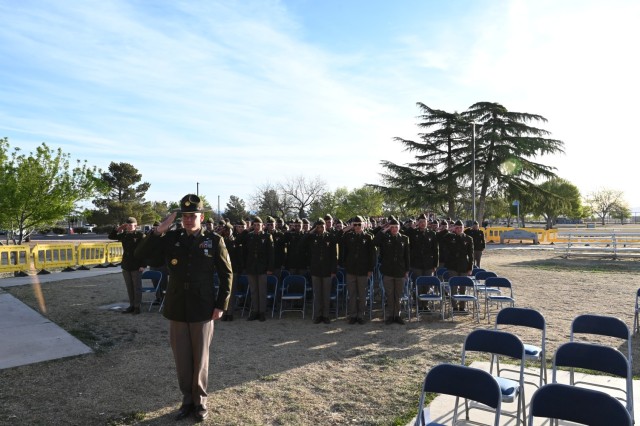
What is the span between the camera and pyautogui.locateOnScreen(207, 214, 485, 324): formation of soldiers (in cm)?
838

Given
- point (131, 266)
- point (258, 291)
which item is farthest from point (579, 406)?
point (131, 266)

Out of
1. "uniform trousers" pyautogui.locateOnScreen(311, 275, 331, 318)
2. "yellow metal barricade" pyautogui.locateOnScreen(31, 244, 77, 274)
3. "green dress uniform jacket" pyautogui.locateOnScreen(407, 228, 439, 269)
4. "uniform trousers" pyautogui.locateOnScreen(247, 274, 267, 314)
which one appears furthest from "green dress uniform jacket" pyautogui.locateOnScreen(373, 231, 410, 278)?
"yellow metal barricade" pyautogui.locateOnScreen(31, 244, 77, 274)

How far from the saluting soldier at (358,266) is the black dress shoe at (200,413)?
440cm

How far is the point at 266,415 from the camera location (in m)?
4.45

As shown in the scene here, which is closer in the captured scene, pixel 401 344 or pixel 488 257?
pixel 401 344

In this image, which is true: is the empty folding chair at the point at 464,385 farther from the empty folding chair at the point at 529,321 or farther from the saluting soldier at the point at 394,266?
the saluting soldier at the point at 394,266

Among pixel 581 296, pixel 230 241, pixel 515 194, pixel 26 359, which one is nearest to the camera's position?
pixel 26 359

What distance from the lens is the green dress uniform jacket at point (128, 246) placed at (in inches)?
356

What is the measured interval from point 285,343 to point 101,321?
3887 millimetres

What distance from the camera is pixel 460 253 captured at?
968 cm

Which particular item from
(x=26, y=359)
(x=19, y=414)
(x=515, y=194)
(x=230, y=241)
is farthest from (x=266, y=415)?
(x=515, y=194)

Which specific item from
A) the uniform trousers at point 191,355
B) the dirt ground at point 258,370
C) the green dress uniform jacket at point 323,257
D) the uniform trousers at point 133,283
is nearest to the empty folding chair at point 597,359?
the dirt ground at point 258,370

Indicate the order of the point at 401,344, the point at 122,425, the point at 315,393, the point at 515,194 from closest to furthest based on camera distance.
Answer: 1. the point at 122,425
2. the point at 315,393
3. the point at 401,344
4. the point at 515,194

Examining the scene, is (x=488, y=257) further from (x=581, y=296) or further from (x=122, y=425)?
(x=122, y=425)
